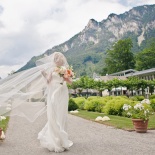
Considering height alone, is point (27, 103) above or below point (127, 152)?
above

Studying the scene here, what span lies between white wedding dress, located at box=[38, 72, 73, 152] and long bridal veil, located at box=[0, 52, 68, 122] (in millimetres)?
840

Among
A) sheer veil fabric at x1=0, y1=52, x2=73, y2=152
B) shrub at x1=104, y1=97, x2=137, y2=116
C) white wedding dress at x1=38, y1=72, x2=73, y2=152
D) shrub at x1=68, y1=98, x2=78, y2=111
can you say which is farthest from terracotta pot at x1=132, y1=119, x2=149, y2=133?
shrub at x1=68, y1=98, x2=78, y2=111

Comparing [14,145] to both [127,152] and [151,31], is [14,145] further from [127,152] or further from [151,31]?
[151,31]

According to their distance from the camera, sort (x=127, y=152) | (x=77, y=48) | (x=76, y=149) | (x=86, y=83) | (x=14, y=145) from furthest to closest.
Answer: (x=77, y=48) → (x=86, y=83) → (x=14, y=145) → (x=76, y=149) → (x=127, y=152)

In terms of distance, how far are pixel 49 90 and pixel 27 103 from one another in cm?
109

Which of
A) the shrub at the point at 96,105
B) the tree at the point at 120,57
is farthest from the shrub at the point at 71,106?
the tree at the point at 120,57

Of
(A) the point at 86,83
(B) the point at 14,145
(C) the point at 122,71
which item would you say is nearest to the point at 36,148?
(B) the point at 14,145

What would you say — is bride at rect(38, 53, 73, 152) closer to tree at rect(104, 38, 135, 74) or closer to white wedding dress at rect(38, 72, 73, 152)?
white wedding dress at rect(38, 72, 73, 152)

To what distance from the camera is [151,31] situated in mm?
176250

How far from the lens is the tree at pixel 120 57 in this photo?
291 feet

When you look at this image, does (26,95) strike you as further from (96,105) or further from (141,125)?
(96,105)

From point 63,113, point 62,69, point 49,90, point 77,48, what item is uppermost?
point 77,48

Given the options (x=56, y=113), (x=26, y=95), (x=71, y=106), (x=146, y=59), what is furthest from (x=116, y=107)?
(x=146, y=59)

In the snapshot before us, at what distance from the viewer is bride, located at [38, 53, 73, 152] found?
7.41m
